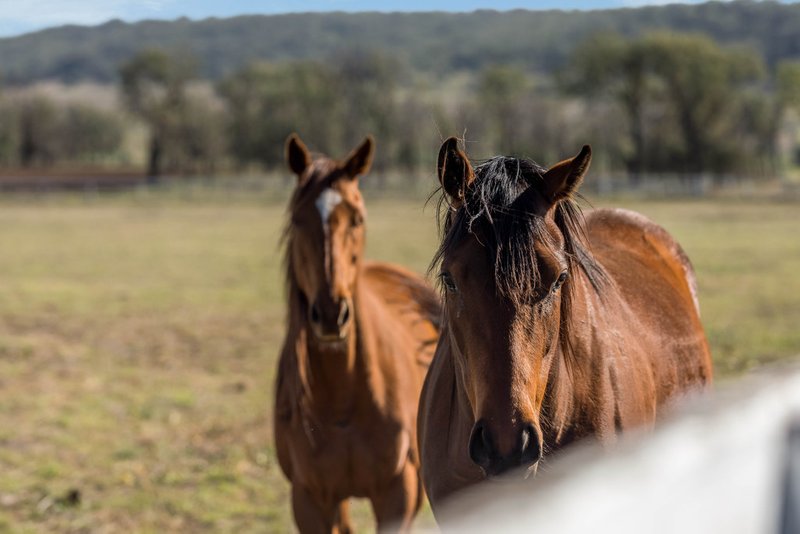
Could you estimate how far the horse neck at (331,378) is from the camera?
12.4 feet

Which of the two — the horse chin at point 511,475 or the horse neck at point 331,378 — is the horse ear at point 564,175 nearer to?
the horse chin at point 511,475

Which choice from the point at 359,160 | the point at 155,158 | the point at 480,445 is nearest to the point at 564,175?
the point at 480,445

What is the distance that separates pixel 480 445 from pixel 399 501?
1712 millimetres

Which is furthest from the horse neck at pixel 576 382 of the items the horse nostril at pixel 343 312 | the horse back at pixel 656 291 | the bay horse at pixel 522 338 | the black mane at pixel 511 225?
A: the horse nostril at pixel 343 312

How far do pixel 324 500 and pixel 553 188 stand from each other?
77.4 inches

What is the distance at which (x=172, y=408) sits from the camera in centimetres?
756

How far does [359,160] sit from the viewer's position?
3949mm

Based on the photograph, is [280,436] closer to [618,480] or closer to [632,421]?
[632,421]

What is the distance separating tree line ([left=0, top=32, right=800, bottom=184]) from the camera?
43.1m

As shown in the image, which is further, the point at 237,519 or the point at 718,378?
the point at 718,378

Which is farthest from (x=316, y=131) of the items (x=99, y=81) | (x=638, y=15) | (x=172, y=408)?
(x=638, y=15)

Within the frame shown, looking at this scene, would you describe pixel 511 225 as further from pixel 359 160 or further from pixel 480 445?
pixel 359 160

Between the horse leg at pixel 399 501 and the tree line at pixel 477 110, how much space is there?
106ft

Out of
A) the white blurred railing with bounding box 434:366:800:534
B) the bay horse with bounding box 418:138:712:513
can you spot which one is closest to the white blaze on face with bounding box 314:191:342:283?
the bay horse with bounding box 418:138:712:513
